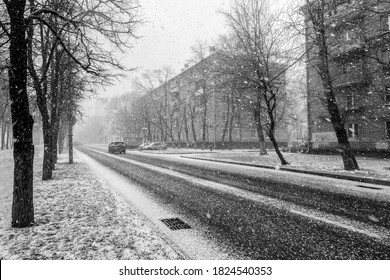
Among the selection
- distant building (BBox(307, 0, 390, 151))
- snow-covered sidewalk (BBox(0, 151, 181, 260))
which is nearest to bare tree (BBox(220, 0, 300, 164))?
distant building (BBox(307, 0, 390, 151))

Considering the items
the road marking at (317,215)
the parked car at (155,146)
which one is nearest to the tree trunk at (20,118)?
the road marking at (317,215)

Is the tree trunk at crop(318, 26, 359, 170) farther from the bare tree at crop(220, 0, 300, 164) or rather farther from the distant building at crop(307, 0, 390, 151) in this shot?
the distant building at crop(307, 0, 390, 151)

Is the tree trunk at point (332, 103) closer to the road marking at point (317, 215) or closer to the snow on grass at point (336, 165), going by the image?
the snow on grass at point (336, 165)

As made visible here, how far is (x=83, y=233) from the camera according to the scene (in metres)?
4.66

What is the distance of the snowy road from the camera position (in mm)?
3891

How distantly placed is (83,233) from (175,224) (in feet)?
5.43

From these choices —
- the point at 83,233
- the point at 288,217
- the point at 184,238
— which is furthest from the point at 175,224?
the point at 288,217

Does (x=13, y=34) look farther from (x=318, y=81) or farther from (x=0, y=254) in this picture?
(x=318, y=81)

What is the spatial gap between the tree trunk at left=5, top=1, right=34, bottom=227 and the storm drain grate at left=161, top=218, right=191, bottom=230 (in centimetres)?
260

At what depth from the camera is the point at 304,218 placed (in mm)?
5438

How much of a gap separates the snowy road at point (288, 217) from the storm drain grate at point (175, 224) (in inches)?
7.6

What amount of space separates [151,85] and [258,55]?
102ft

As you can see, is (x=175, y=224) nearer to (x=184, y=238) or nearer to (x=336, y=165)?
(x=184, y=238)

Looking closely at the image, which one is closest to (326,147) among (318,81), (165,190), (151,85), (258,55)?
(318,81)
